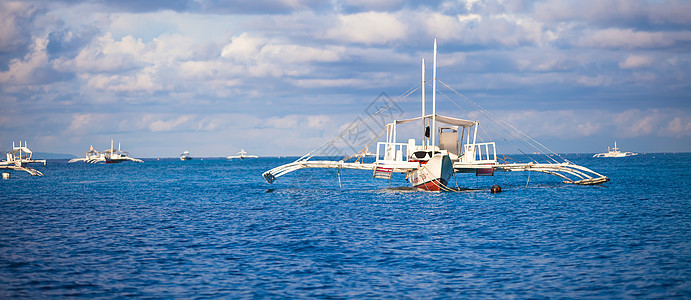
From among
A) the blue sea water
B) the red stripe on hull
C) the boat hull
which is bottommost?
the blue sea water

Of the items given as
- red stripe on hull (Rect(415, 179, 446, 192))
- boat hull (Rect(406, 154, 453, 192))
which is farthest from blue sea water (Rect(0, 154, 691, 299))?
red stripe on hull (Rect(415, 179, 446, 192))

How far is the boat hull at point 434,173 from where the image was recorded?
50.7m

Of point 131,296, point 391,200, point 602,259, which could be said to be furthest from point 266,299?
point 391,200

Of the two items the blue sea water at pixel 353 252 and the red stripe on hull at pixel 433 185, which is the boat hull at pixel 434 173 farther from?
the blue sea water at pixel 353 252

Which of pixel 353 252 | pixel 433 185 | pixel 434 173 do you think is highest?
pixel 434 173

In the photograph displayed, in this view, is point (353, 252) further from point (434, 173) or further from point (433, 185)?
point (433, 185)

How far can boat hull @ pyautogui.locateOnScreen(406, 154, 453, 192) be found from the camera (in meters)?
50.7

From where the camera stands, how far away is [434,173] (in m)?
52.4

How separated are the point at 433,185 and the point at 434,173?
2094mm

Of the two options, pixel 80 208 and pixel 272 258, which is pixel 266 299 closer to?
pixel 272 258

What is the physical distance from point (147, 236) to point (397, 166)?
28.9 metres

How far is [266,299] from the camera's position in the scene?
54.0 ft

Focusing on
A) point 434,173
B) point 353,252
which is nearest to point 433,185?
point 434,173

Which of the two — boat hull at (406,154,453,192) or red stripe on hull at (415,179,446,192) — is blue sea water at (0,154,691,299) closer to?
boat hull at (406,154,453,192)
